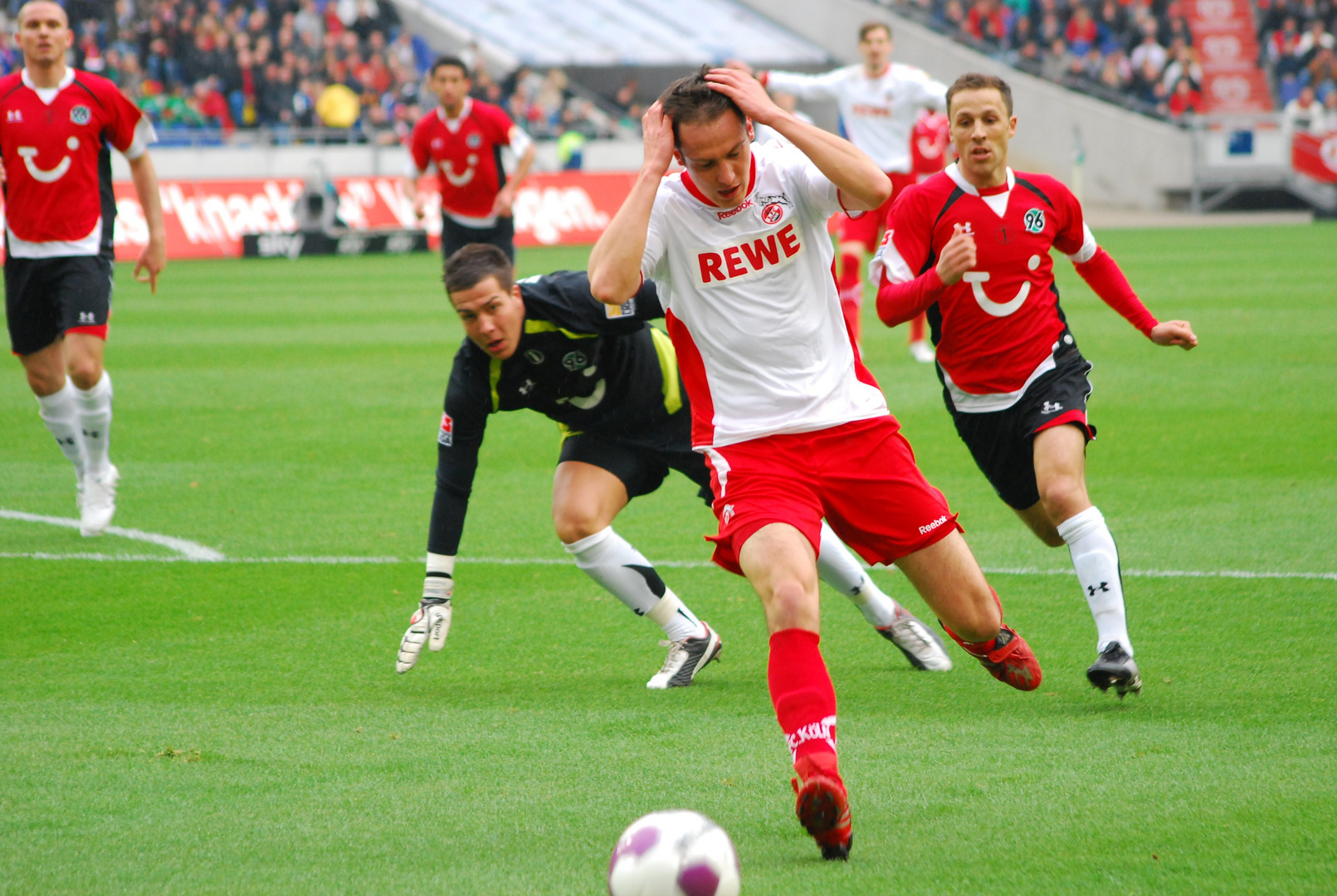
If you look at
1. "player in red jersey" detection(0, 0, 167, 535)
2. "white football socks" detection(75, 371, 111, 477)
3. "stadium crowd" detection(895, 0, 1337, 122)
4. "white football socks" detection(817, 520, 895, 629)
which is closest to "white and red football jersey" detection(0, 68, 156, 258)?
"player in red jersey" detection(0, 0, 167, 535)

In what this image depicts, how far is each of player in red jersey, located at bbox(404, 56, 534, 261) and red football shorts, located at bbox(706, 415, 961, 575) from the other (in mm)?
8704

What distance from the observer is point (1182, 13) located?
37500mm

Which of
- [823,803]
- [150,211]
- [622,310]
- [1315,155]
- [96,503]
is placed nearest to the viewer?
[823,803]

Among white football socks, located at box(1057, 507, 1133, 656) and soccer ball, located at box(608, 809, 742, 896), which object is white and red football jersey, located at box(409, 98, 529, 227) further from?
soccer ball, located at box(608, 809, 742, 896)

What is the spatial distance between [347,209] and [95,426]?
789 inches

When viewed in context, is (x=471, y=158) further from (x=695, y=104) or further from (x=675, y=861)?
(x=675, y=861)

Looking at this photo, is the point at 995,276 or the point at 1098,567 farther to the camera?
the point at 995,276

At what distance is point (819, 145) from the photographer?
13.1ft

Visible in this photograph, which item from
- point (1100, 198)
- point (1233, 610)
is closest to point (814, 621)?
point (1233, 610)

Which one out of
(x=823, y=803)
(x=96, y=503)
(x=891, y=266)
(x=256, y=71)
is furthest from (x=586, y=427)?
(x=256, y=71)

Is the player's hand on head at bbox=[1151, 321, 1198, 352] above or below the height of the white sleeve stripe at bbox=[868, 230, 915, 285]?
below

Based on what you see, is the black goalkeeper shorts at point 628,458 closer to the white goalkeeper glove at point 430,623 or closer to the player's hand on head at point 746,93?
the white goalkeeper glove at point 430,623

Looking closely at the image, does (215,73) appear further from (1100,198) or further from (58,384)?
(58,384)

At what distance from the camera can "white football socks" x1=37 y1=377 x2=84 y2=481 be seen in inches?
310
